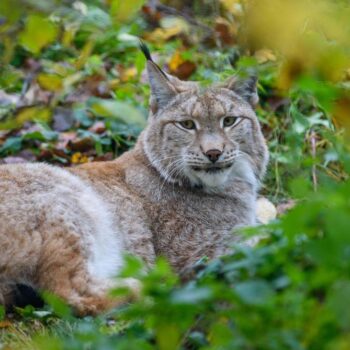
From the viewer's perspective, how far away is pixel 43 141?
24.4ft

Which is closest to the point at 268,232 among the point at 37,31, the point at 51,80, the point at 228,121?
the point at 51,80

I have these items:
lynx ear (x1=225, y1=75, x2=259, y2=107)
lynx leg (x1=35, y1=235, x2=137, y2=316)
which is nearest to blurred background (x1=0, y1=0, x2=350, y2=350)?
lynx leg (x1=35, y1=235, x2=137, y2=316)

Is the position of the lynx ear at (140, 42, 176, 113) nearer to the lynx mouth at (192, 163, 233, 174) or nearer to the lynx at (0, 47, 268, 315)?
the lynx at (0, 47, 268, 315)

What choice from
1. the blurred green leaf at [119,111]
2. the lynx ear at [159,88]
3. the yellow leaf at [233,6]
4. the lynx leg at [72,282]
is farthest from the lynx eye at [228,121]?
the blurred green leaf at [119,111]

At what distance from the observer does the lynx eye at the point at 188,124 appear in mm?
5586

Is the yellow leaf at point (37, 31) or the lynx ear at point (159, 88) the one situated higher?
the yellow leaf at point (37, 31)

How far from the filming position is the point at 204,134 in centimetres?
548

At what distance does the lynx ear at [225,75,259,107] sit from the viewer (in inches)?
224

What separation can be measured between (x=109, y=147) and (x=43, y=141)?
600 millimetres

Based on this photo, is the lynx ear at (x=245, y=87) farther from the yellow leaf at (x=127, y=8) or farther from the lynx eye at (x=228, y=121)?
the yellow leaf at (x=127, y=8)

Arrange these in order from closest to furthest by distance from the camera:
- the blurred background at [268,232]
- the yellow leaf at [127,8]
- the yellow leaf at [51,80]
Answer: the blurred background at [268,232], the yellow leaf at [127,8], the yellow leaf at [51,80]

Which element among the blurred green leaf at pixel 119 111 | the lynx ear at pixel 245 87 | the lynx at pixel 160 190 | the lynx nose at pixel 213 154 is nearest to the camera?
the blurred green leaf at pixel 119 111

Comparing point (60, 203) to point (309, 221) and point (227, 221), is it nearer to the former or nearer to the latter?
point (227, 221)

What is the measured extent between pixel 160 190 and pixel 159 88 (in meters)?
0.72
